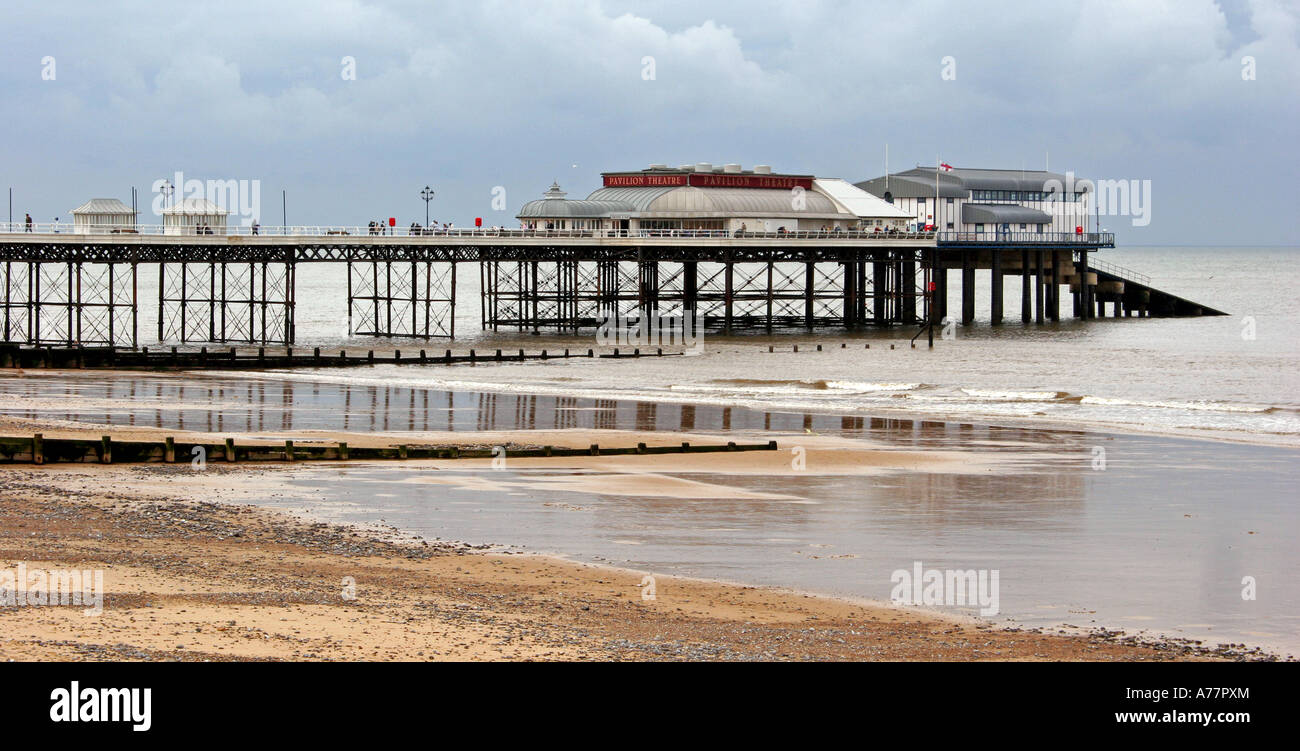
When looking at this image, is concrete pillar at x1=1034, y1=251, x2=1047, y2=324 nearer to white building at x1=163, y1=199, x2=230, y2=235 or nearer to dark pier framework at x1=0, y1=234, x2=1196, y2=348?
dark pier framework at x1=0, y1=234, x2=1196, y2=348

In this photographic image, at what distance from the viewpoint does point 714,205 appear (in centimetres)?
8819

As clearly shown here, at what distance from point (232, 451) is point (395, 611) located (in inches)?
570

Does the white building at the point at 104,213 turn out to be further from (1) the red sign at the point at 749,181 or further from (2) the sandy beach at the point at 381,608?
(2) the sandy beach at the point at 381,608

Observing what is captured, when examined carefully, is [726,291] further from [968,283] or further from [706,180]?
[968,283]

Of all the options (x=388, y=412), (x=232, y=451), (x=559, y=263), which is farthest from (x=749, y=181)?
(x=232, y=451)

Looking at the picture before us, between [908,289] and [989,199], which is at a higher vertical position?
[989,199]

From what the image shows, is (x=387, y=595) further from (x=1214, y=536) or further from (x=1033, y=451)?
(x=1033, y=451)

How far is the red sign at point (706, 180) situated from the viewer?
92500mm

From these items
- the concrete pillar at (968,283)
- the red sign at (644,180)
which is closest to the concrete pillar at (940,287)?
the concrete pillar at (968,283)

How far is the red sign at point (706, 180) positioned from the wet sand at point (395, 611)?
7110cm

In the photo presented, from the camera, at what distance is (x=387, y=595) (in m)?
18.0

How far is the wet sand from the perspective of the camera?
15.2 m

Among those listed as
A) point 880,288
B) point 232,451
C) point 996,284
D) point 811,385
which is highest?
point 996,284

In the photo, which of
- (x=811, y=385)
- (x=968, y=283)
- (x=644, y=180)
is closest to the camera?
(x=811, y=385)
